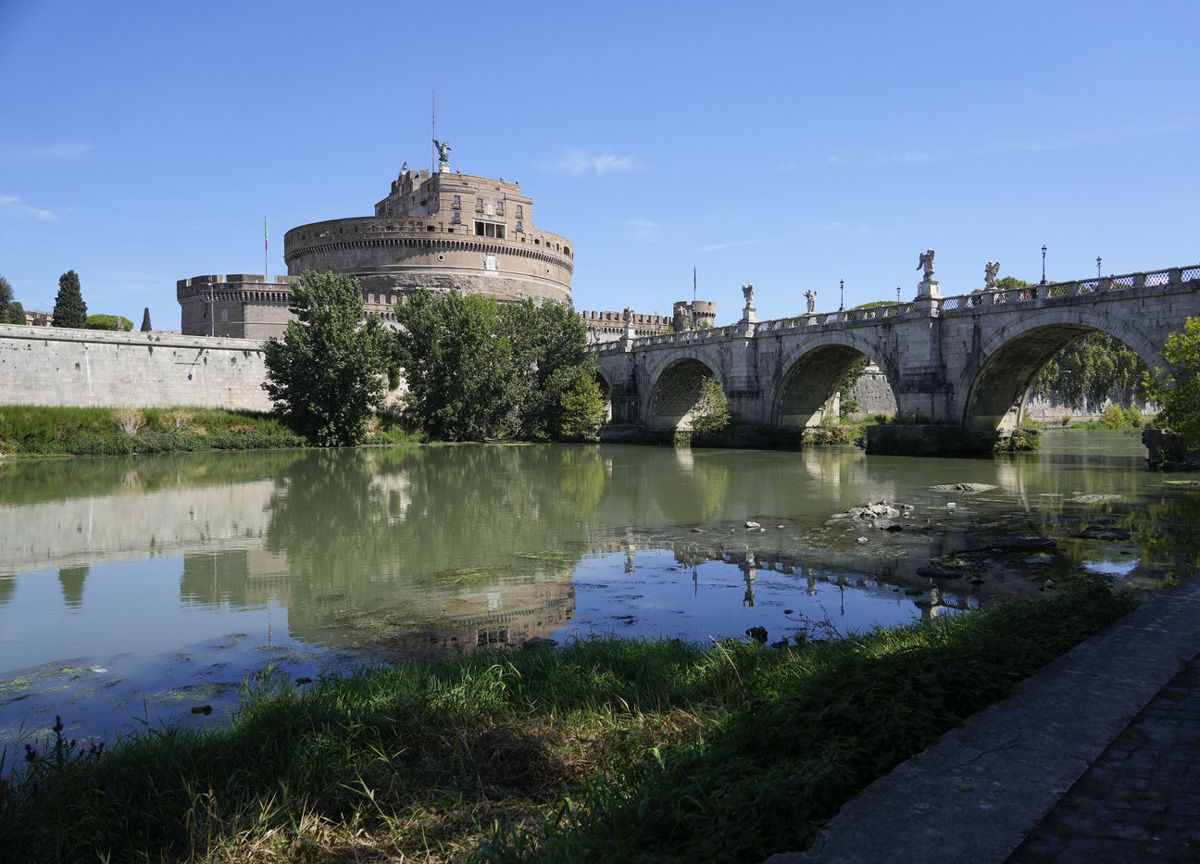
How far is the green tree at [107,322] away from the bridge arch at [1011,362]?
45.3 metres

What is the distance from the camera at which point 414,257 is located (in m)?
61.6

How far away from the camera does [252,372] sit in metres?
41.8

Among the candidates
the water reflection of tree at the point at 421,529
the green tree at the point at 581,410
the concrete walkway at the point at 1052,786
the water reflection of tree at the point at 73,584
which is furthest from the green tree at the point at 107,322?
the concrete walkway at the point at 1052,786

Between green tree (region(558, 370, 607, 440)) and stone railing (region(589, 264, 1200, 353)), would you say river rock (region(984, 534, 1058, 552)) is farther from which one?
green tree (region(558, 370, 607, 440))

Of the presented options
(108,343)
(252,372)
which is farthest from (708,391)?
(108,343)

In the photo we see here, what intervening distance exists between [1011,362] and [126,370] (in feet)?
122

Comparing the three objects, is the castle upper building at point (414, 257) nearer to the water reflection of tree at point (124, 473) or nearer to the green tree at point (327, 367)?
the green tree at point (327, 367)

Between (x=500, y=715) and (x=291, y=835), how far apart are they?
1393mm

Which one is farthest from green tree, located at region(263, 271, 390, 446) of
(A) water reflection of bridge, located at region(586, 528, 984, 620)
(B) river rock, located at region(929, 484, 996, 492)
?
(A) water reflection of bridge, located at region(586, 528, 984, 620)

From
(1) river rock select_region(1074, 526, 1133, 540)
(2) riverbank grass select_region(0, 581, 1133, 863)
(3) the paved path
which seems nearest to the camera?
(3) the paved path

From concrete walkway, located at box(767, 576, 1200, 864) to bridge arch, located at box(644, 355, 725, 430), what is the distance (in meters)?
40.6

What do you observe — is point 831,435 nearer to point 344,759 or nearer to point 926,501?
point 926,501

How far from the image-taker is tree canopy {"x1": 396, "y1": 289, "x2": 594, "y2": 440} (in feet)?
132

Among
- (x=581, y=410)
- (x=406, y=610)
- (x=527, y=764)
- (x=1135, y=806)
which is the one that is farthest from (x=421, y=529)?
(x=581, y=410)
